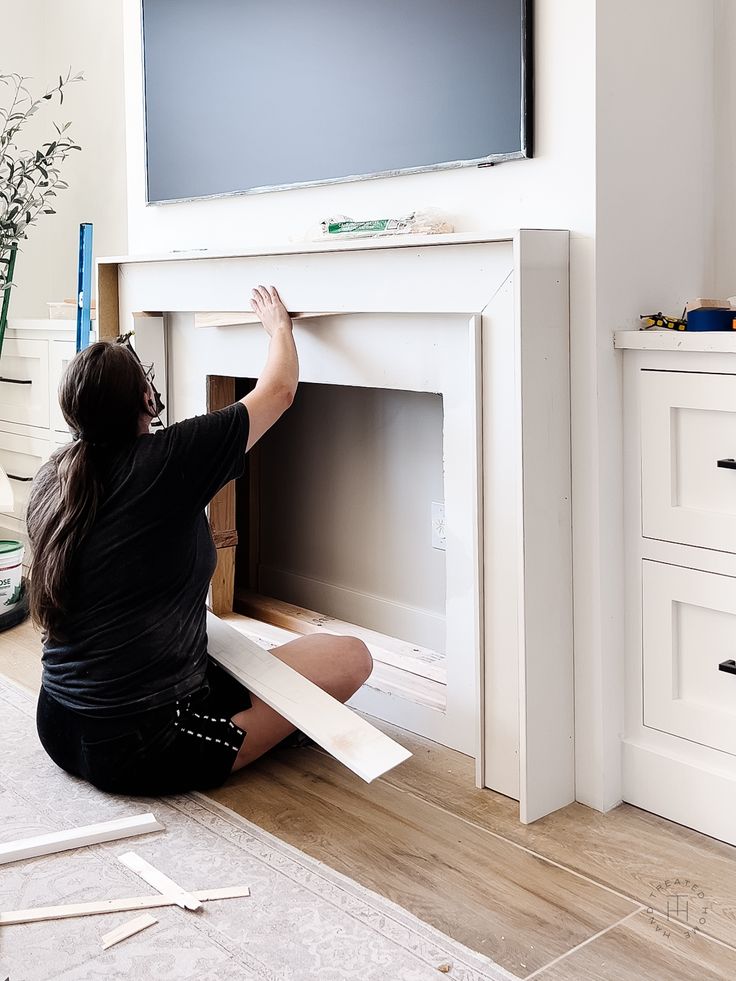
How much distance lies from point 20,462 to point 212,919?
2439 mm

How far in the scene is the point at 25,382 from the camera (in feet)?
12.1

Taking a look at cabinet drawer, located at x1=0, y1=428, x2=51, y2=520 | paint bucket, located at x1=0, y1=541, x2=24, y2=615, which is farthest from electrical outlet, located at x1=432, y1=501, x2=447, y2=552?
cabinet drawer, located at x1=0, y1=428, x2=51, y2=520

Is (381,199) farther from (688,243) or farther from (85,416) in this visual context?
(85,416)

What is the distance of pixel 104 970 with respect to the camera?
158 centimetres

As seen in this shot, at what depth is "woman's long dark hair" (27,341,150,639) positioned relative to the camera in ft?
6.58

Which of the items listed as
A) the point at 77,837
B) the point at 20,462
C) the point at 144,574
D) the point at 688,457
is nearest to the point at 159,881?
the point at 77,837

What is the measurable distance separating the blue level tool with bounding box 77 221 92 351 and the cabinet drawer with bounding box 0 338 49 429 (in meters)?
0.55

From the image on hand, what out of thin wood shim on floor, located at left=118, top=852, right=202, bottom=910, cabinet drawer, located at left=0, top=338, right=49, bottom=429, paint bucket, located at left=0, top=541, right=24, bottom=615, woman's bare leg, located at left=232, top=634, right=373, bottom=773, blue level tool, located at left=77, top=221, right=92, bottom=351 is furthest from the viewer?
cabinet drawer, located at left=0, top=338, right=49, bottom=429

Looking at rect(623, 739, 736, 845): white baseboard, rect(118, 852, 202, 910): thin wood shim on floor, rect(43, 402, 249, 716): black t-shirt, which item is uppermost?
rect(43, 402, 249, 716): black t-shirt

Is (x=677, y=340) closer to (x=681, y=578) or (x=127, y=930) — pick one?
(x=681, y=578)

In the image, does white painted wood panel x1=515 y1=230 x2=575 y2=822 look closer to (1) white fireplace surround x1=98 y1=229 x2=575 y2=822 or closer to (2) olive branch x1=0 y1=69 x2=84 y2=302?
(1) white fireplace surround x1=98 y1=229 x2=575 y2=822

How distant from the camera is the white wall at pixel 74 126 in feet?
12.5

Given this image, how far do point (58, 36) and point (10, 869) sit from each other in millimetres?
3273

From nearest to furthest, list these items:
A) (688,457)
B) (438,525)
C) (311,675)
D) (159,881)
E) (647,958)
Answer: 1. (647,958)
2. (159,881)
3. (688,457)
4. (311,675)
5. (438,525)
